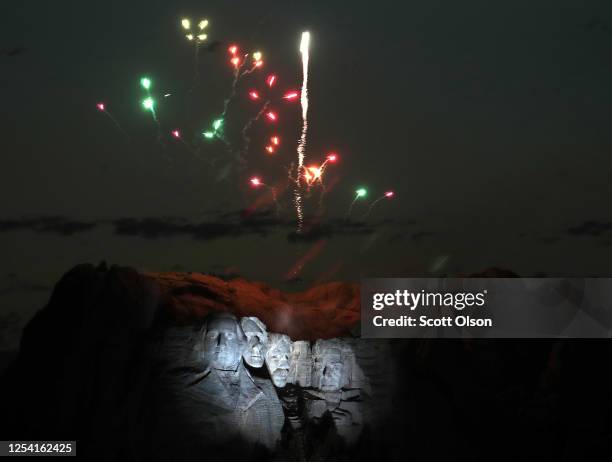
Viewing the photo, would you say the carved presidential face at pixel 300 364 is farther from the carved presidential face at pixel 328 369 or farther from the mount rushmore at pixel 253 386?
the carved presidential face at pixel 328 369

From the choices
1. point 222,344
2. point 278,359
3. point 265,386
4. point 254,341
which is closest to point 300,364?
point 278,359

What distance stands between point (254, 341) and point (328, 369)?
537 centimetres

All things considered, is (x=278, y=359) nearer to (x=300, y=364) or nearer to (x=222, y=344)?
(x=300, y=364)

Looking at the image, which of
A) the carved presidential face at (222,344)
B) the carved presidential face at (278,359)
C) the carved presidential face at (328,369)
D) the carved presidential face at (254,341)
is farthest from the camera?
the carved presidential face at (328,369)

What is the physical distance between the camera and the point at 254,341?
45375 mm

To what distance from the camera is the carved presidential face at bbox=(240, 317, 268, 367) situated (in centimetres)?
4512

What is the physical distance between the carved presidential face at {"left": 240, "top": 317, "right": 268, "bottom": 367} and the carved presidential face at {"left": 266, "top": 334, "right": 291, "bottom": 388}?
30.2 inches

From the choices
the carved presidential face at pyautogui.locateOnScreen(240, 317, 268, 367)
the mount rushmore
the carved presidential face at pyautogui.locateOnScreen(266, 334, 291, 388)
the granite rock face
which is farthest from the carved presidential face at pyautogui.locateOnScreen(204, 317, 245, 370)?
the carved presidential face at pyautogui.locateOnScreen(266, 334, 291, 388)

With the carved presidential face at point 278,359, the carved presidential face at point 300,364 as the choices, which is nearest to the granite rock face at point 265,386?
the carved presidential face at point 300,364

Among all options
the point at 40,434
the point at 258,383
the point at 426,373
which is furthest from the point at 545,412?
the point at 40,434

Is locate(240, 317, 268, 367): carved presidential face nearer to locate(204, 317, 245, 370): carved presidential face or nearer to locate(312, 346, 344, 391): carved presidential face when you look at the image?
locate(204, 317, 245, 370): carved presidential face

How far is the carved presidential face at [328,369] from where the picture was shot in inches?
1861

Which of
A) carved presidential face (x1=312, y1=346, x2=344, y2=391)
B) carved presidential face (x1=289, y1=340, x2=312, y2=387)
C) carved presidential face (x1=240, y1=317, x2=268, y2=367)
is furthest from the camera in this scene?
carved presidential face (x1=289, y1=340, x2=312, y2=387)

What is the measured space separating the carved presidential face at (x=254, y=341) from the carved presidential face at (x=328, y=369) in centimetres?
383
